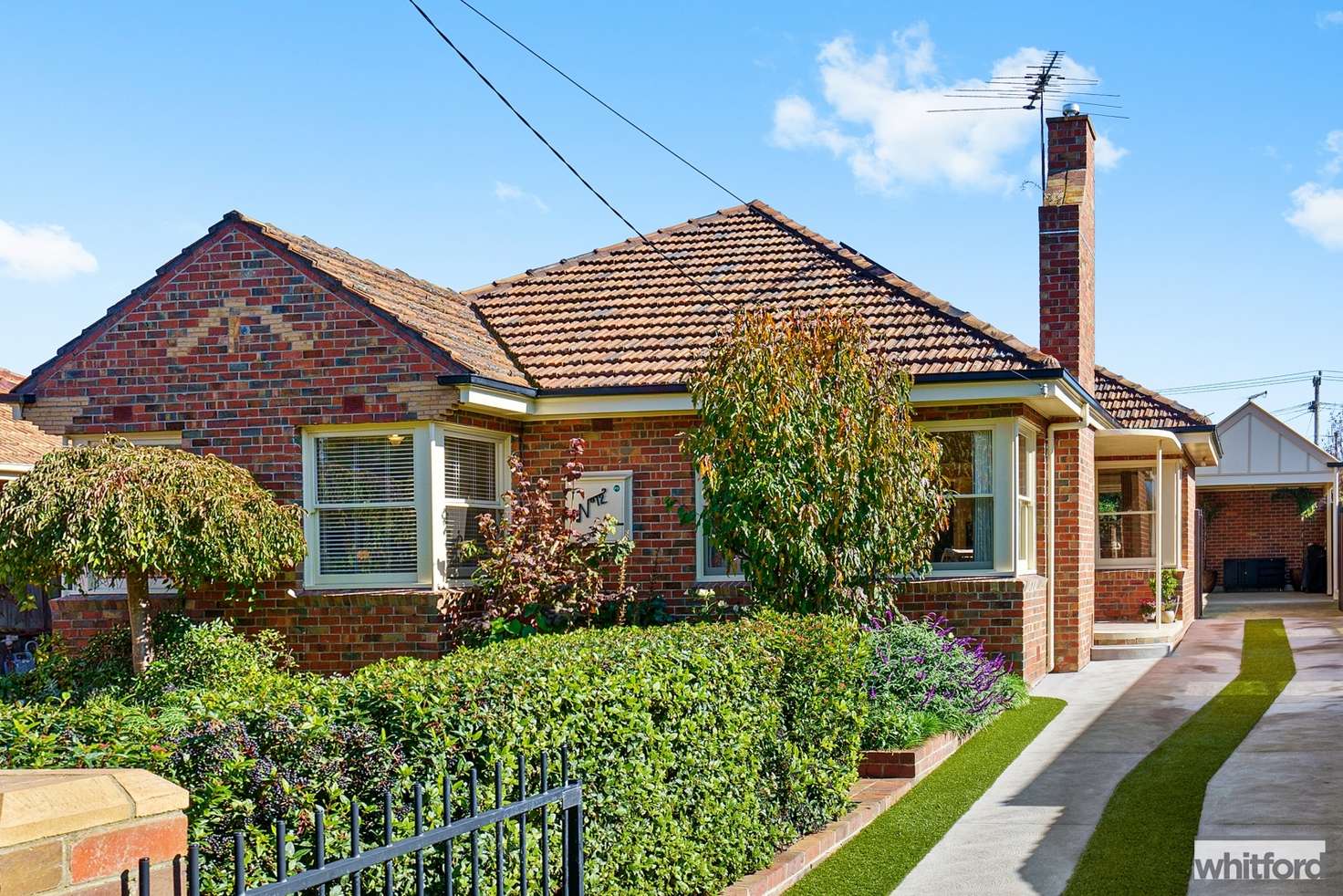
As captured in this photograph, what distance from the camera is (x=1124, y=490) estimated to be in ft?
71.4

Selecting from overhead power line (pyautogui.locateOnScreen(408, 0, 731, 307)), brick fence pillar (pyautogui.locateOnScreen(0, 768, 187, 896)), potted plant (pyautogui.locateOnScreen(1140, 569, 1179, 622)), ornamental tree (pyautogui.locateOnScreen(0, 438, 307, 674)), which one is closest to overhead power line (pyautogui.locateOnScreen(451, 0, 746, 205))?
overhead power line (pyautogui.locateOnScreen(408, 0, 731, 307))

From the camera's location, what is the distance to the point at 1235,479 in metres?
32.9

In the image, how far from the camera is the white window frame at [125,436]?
13.0 m

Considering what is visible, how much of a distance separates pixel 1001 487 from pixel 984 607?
1.16 meters

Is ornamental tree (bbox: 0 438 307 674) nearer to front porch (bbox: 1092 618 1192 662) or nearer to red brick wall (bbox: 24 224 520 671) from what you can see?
red brick wall (bbox: 24 224 520 671)

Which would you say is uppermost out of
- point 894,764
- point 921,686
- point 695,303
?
point 695,303

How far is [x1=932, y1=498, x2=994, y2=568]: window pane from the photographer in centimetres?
1330

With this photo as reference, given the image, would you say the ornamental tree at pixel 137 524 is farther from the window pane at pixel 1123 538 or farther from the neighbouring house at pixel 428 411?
the window pane at pixel 1123 538

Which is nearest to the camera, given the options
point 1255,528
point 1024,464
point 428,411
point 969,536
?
point 428,411

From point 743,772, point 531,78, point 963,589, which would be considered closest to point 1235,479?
point 963,589

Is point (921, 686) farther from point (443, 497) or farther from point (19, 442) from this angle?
point (19, 442)

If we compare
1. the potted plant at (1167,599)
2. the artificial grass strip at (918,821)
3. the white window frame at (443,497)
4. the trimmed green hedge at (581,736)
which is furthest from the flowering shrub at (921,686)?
the potted plant at (1167,599)

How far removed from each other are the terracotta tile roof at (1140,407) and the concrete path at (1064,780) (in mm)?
4871

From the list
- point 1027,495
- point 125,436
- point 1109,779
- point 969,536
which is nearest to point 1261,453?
point 1027,495
